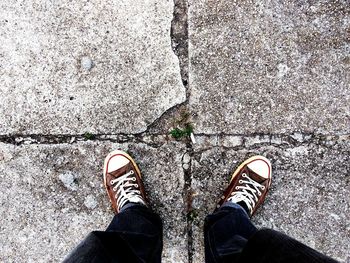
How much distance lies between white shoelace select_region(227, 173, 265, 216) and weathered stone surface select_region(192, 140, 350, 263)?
0.07 meters

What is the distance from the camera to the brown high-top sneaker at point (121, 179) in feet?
7.14

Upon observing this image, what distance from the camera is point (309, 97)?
7.17ft

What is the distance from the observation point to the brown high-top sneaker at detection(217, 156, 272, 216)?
7.13 ft

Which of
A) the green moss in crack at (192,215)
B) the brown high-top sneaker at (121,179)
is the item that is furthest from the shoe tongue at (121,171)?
the green moss in crack at (192,215)

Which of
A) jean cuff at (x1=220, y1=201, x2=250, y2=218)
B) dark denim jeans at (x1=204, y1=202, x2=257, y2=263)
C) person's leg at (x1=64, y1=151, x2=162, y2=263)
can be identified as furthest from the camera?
jean cuff at (x1=220, y1=201, x2=250, y2=218)

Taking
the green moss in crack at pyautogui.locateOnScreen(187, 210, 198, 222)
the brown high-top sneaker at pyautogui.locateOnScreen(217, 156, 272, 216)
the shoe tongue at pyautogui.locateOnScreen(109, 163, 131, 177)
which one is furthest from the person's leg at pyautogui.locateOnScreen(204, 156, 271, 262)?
the shoe tongue at pyautogui.locateOnScreen(109, 163, 131, 177)

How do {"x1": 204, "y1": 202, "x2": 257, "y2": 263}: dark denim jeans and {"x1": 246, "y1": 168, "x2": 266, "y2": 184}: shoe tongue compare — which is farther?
{"x1": 246, "y1": 168, "x2": 266, "y2": 184}: shoe tongue

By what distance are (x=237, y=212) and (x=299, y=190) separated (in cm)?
36

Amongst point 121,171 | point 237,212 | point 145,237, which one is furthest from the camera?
point 121,171

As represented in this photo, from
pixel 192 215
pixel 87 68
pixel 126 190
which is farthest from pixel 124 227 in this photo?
pixel 87 68

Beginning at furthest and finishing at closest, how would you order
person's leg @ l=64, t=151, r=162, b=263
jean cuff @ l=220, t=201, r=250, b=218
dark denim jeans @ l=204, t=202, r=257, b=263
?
jean cuff @ l=220, t=201, r=250, b=218, dark denim jeans @ l=204, t=202, r=257, b=263, person's leg @ l=64, t=151, r=162, b=263

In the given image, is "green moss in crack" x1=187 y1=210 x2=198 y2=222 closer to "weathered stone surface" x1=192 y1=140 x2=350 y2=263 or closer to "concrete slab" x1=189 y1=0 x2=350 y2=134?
"weathered stone surface" x1=192 y1=140 x2=350 y2=263

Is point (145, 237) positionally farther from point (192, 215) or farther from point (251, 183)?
point (251, 183)

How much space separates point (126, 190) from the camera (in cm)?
221
